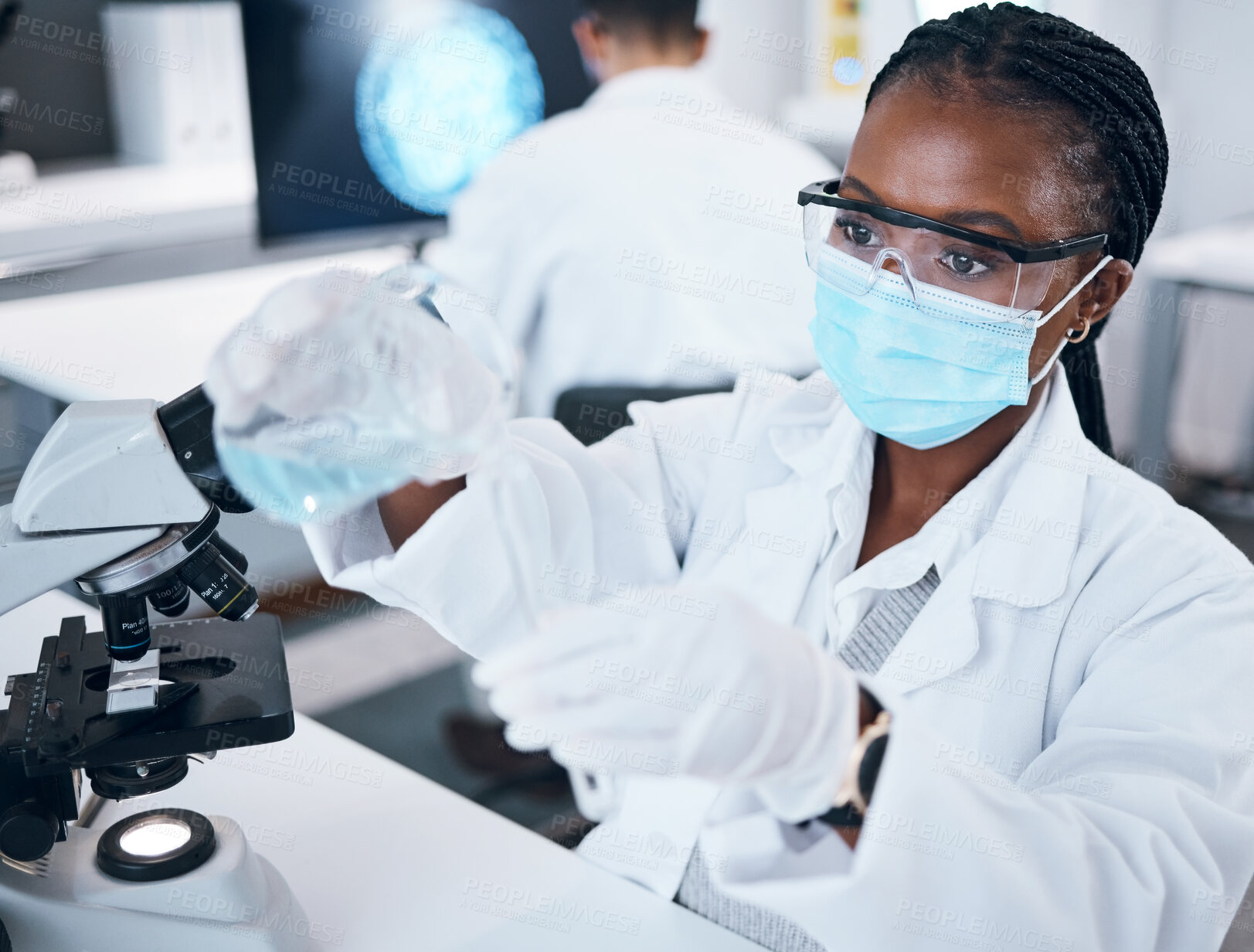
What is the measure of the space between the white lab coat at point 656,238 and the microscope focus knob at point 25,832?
4.59ft

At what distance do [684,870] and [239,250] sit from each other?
2.33m

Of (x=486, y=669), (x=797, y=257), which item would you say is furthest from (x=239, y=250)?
(x=486, y=669)

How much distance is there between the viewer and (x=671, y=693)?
0.68 m

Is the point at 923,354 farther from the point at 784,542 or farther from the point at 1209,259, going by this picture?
the point at 1209,259

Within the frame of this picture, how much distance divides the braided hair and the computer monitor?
4.31ft

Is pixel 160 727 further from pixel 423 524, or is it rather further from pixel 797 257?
pixel 797 257

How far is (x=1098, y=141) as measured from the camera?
3.68ft

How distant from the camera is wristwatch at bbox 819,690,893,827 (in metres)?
0.73

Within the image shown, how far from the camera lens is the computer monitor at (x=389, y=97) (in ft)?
7.80
